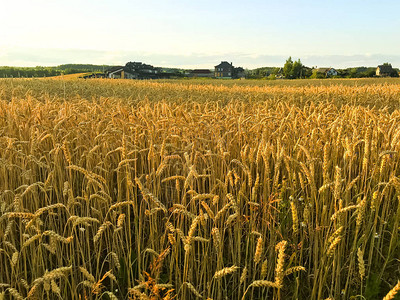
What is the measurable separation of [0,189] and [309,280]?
2607mm

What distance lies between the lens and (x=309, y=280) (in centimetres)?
244

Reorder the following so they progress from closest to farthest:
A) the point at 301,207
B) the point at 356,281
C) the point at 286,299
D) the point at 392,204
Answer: the point at 286,299
the point at 356,281
the point at 301,207
the point at 392,204

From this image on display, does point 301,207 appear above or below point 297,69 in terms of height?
below

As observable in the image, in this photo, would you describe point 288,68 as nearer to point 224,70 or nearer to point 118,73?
point 224,70

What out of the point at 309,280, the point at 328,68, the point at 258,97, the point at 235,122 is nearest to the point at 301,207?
the point at 309,280

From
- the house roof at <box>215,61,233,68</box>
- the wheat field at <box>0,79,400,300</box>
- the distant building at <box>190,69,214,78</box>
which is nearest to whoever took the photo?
the wheat field at <box>0,79,400,300</box>

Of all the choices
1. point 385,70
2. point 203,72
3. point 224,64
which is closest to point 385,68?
point 385,70

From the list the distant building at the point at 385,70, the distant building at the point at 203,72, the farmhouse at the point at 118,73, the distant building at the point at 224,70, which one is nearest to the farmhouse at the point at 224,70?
the distant building at the point at 224,70

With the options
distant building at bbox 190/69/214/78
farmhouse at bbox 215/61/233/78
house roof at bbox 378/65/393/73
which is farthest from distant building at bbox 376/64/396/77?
distant building at bbox 190/69/214/78

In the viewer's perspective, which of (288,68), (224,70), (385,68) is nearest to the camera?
(385,68)

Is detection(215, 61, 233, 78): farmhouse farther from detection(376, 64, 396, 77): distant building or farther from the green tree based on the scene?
detection(376, 64, 396, 77): distant building

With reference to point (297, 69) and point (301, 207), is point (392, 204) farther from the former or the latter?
point (297, 69)

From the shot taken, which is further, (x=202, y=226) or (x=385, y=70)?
(x=385, y=70)

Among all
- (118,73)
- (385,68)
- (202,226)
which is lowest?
(202,226)
